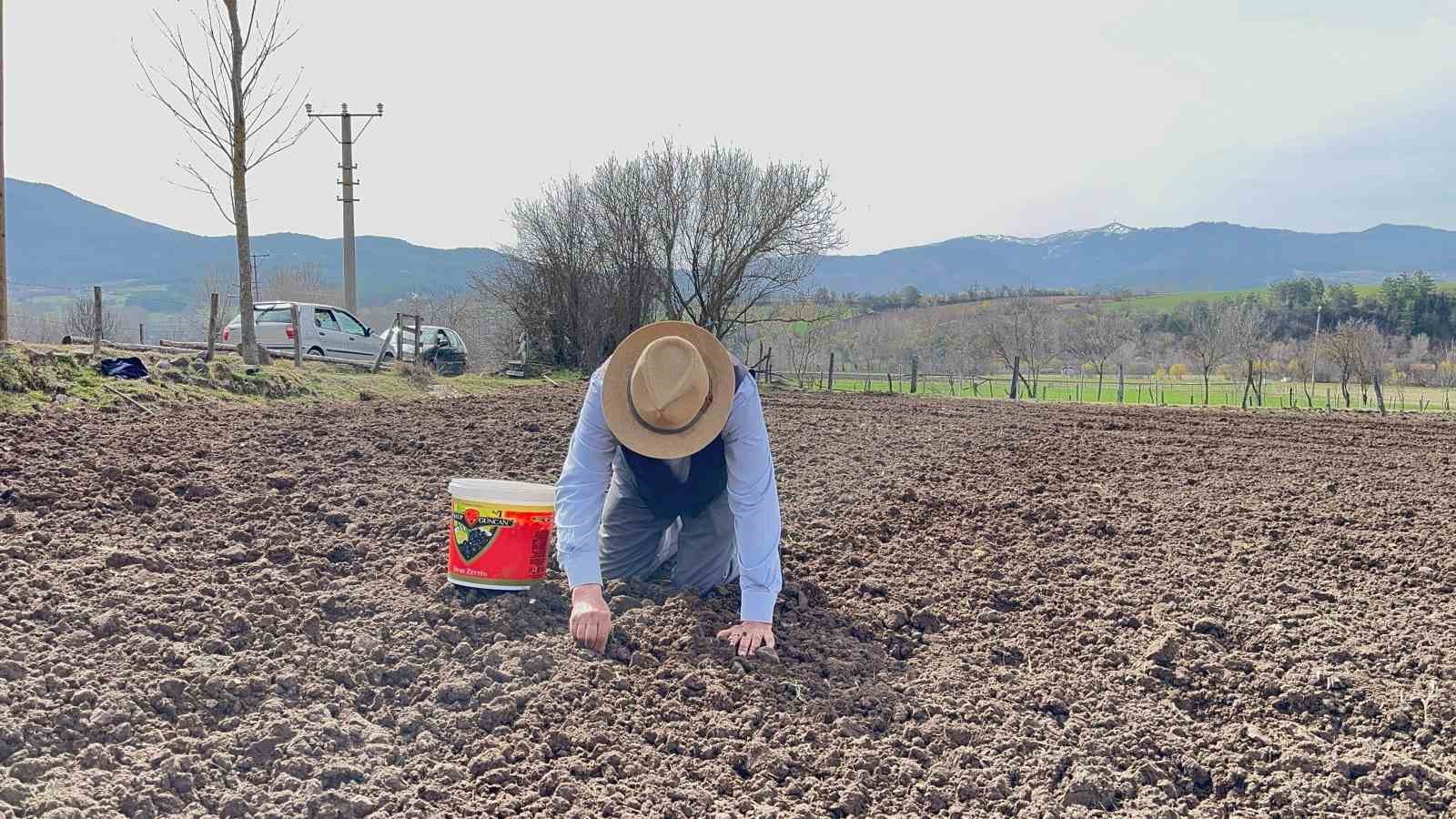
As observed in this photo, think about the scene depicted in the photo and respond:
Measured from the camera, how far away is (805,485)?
24.1 ft

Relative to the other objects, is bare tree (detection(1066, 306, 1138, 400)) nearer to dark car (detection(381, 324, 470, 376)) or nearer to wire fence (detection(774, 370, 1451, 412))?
wire fence (detection(774, 370, 1451, 412))

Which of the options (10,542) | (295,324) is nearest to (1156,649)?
(10,542)

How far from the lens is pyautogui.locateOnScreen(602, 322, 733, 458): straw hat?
3264 millimetres

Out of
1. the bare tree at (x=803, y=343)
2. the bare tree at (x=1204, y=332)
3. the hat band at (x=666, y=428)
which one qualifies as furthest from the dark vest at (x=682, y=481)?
the bare tree at (x=1204, y=332)

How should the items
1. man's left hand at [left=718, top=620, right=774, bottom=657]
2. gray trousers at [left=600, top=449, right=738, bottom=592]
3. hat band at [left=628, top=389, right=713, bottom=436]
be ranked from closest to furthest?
hat band at [left=628, top=389, right=713, bottom=436]
man's left hand at [left=718, top=620, right=774, bottom=657]
gray trousers at [left=600, top=449, right=738, bottom=592]

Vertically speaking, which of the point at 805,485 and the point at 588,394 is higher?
the point at 588,394

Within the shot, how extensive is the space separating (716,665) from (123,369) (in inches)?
341

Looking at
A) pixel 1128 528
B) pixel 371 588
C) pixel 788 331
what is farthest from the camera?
pixel 788 331

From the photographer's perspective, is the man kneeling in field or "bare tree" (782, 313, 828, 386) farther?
"bare tree" (782, 313, 828, 386)

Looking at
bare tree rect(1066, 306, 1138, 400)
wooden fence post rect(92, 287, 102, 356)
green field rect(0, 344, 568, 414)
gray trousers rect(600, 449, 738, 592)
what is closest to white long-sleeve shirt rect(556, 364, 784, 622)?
gray trousers rect(600, 449, 738, 592)

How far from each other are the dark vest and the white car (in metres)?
14.0

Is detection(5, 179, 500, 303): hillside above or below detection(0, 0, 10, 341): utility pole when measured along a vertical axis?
above

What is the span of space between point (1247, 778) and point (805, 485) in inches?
Answer: 180

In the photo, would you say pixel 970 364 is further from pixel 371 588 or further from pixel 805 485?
pixel 371 588
